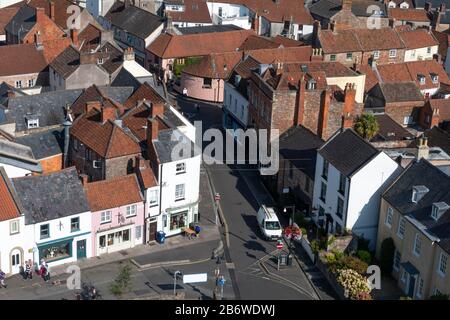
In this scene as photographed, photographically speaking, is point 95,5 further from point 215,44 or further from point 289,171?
point 289,171

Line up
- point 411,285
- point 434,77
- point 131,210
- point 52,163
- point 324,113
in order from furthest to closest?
point 434,77, point 324,113, point 52,163, point 131,210, point 411,285

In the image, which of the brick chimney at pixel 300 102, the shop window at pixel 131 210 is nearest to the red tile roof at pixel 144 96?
the brick chimney at pixel 300 102

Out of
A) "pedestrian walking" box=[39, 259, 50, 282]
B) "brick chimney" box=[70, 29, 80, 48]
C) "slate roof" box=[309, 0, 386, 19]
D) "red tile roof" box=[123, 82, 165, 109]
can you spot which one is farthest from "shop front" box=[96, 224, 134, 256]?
"slate roof" box=[309, 0, 386, 19]

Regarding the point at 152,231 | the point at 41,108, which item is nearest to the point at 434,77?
the point at 152,231

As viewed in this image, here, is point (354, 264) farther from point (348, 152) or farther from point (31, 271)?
point (31, 271)

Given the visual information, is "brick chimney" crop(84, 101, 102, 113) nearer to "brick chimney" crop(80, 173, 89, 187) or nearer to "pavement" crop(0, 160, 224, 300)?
"brick chimney" crop(80, 173, 89, 187)

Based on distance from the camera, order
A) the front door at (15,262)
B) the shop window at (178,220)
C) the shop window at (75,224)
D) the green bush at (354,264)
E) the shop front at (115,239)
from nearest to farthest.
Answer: the front door at (15,262), the green bush at (354,264), the shop window at (75,224), the shop front at (115,239), the shop window at (178,220)

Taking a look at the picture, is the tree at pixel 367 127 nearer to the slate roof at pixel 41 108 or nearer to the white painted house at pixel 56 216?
the slate roof at pixel 41 108
